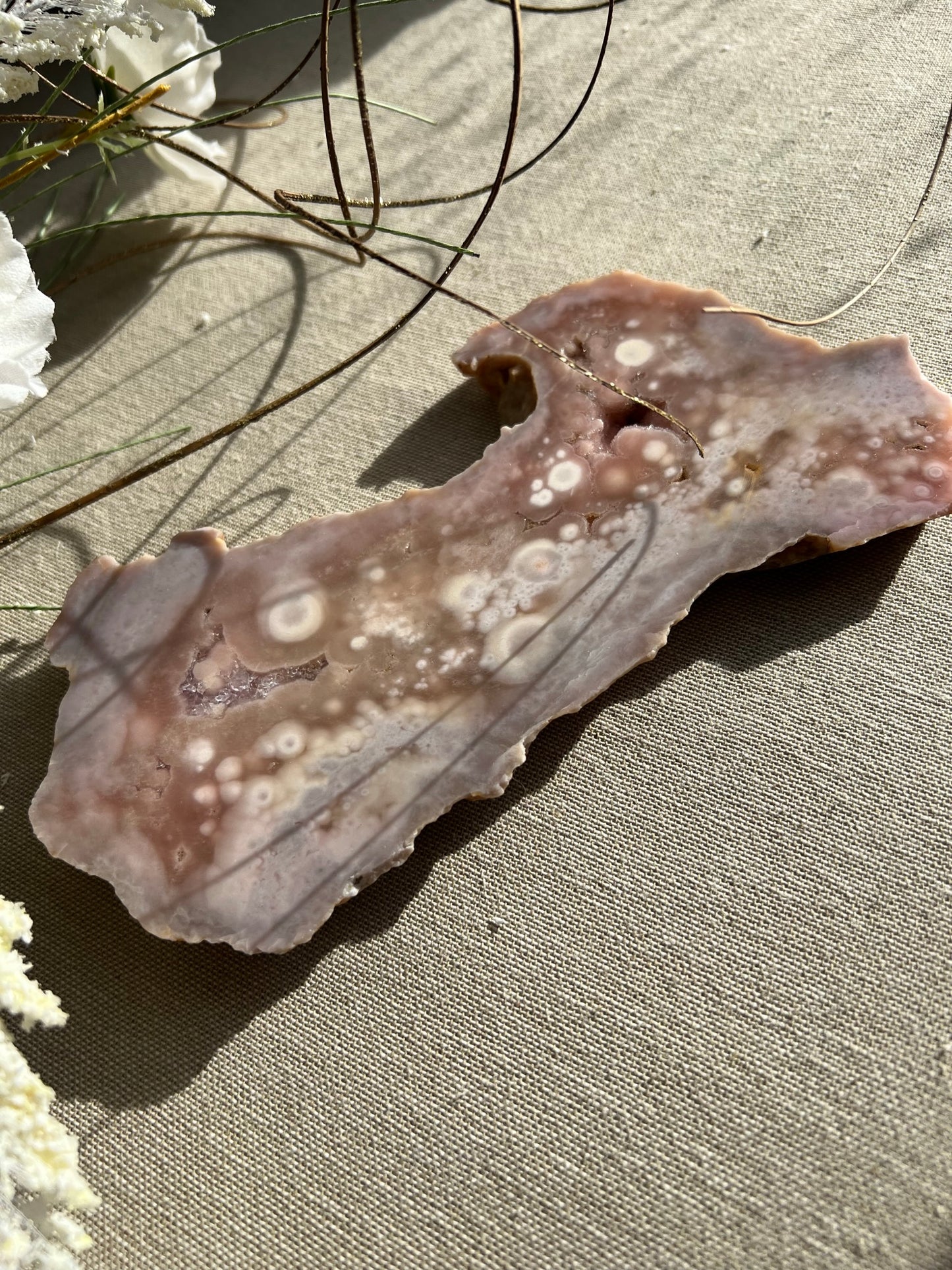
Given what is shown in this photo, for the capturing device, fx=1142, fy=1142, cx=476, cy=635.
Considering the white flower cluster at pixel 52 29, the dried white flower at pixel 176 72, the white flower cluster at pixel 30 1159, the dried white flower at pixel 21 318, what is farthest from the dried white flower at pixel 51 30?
the white flower cluster at pixel 30 1159

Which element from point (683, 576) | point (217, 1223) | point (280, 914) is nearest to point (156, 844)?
point (280, 914)

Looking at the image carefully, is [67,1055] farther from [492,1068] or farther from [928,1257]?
[928,1257]

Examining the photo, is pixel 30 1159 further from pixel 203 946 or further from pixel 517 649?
pixel 517 649

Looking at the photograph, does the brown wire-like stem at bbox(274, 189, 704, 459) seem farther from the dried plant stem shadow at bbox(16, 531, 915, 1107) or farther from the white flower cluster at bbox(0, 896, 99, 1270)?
the white flower cluster at bbox(0, 896, 99, 1270)

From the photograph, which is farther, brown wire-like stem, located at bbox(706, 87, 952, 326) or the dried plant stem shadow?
brown wire-like stem, located at bbox(706, 87, 952, 326)

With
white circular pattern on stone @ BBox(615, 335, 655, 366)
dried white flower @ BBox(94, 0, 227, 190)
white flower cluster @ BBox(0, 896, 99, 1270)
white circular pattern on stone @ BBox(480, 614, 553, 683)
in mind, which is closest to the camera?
white flower cluster @ BBox(0, 896, 99, 1270)

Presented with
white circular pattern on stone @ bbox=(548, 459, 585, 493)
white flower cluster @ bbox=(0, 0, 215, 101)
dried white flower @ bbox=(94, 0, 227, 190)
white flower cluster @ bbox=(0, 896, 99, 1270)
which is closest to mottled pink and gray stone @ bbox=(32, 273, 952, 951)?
white circular pattern on stone @ bbox=(548, 459, 585, 493)
